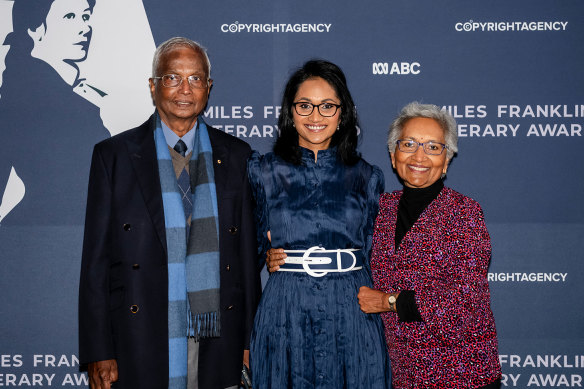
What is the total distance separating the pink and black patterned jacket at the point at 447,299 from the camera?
2.07 m

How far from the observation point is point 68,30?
323 cm

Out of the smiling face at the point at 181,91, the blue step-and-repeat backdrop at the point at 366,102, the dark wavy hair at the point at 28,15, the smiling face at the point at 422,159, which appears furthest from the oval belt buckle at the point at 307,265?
the dark wavy hair at the point at 28,15

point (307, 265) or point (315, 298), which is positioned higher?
point (307, 265)

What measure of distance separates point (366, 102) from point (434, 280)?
4.73 feet

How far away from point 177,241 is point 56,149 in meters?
1.49

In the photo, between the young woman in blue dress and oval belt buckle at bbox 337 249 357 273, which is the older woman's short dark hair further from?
oval belt buckle at bbox 337 249 357 273

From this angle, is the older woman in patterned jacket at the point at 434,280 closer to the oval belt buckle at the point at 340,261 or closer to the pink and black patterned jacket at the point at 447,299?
the pink and black patterned jacket at the point at 447,299

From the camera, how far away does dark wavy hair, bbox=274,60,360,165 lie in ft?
7.73

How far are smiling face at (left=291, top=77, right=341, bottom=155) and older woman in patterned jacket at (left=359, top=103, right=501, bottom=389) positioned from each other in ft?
1.09

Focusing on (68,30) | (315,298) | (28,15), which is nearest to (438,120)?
(315,298)

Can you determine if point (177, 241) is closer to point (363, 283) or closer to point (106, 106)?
point (363, 283)

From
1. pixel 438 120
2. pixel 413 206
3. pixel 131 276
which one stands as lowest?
pixel 131 276

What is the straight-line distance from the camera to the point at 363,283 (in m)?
2.30

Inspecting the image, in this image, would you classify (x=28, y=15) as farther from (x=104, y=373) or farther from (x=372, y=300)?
(x=372, y=300)
